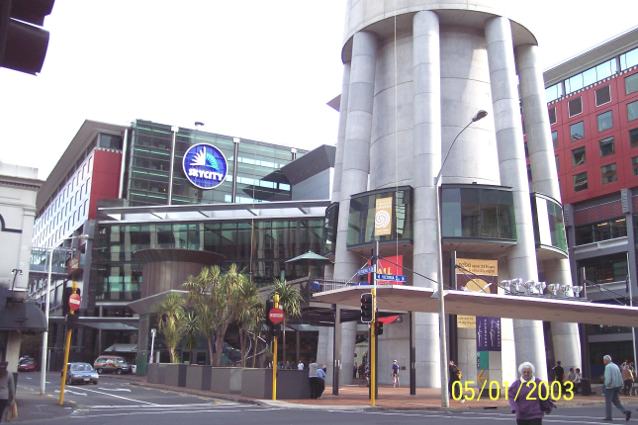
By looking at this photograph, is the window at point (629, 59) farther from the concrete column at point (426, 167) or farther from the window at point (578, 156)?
the concrete column at point (426, 167)

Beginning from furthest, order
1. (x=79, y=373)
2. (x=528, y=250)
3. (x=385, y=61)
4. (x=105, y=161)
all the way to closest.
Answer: (x=105, y=161) → (x=385, y=61) → (x=79, y=373) → (x=528, y=250)

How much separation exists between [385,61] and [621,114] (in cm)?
3009

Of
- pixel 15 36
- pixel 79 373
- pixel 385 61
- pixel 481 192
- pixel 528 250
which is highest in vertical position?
pixel 385 61

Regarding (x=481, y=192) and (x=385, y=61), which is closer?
(x=481, y=192)

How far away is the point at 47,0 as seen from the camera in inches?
166

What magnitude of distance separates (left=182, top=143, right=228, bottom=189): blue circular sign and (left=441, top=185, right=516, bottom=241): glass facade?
6555 centimetres

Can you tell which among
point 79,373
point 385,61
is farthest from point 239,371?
point 385,61

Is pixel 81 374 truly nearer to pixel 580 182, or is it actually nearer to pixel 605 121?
pixel 580 182

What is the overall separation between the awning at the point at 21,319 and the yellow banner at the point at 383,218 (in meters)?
23.3

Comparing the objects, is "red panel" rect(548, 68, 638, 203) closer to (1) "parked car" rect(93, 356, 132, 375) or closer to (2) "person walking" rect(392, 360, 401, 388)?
(2) "person walking" rect(392, 360, 401, 388)

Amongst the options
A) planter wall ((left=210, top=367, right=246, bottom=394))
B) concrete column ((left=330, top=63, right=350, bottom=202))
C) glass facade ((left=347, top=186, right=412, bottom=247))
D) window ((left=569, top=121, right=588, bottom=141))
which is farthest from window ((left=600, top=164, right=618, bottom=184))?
planter wall ((left=210, top=367, right=246, bottom=394))

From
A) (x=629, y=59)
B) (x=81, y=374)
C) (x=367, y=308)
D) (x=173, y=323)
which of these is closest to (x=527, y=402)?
(x=367, y=308)

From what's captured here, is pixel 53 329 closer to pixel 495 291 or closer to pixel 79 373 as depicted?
pixel 79 373

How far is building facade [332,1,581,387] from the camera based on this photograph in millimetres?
40750
